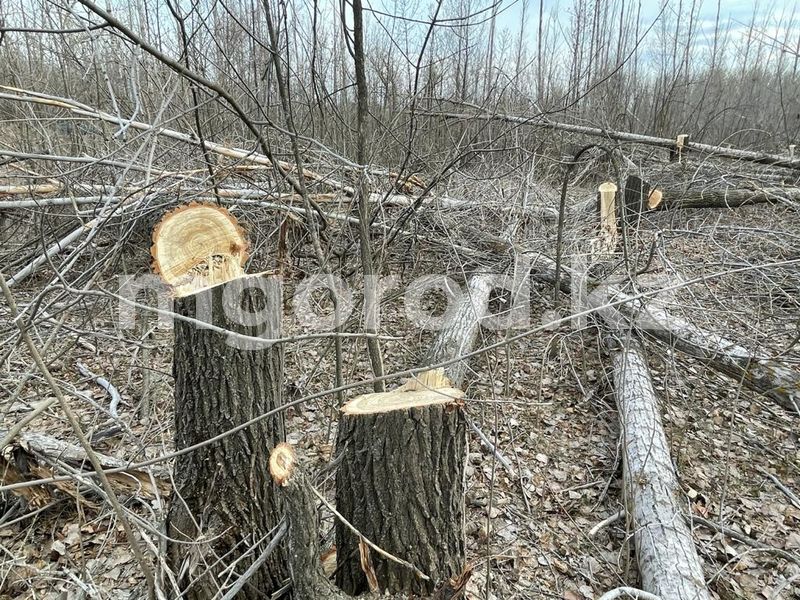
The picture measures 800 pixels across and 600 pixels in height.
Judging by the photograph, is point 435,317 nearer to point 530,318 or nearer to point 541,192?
point 530,318

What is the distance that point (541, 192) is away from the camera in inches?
215

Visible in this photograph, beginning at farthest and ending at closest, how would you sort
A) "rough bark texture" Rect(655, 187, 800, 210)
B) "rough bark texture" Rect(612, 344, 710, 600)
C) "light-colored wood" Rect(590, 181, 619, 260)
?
1. "rough bark texture" Rect(655, 187, 800, 210)
2. "light-colored wood" Rect(590, 181, 619, 260)
3. "rough bark texture" Rect(612, 344, 710, 600)

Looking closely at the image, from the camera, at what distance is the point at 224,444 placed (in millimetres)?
1771

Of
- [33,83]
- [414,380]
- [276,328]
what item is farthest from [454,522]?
[33,83]

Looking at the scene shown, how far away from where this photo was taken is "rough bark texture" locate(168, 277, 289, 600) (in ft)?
5.69

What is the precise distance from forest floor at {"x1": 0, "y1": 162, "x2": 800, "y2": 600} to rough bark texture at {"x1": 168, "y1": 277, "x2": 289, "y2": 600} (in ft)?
0.51

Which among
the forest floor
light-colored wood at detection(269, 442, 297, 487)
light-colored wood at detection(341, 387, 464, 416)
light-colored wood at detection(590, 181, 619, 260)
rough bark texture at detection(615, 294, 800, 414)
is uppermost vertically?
light-colored wood at detection(590, 181, 619, 260)

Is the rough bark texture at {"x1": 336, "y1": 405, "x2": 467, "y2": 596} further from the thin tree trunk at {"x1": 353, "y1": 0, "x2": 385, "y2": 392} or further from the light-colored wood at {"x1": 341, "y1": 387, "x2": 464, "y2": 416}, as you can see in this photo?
the thin tree trunk at {"x1": 353, "y1": 0, "x2": 385, "y2": 392}

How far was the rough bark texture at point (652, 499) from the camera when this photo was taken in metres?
2.00

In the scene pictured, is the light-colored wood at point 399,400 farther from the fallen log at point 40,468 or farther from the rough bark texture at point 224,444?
the fallen log at point 40,468

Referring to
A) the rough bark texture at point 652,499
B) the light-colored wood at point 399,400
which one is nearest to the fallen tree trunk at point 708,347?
the rough bark texture at point 652,499

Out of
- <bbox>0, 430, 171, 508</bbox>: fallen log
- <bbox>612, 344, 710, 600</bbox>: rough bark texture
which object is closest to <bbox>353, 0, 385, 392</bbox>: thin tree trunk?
<bbox>0, 430, 171, 508</bbox>: fallen log

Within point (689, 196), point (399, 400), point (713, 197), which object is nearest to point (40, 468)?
point (399, 400)

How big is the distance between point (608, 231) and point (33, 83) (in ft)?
19.8
